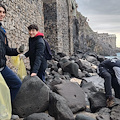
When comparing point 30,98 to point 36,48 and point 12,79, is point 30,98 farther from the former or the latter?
point 36,48

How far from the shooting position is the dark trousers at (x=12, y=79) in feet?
9.29

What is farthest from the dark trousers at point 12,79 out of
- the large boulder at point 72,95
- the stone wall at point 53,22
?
the stone wall at point 53,22

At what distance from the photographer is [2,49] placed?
2.68m

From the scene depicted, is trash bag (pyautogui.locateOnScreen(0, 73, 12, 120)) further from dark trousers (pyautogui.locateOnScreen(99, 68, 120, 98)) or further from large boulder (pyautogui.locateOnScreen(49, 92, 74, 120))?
dark trousers (pyautogui.locateOnScreen(99, 68, 120, 98))

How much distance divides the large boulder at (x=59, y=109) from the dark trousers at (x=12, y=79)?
0.76 m

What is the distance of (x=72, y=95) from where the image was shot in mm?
3969

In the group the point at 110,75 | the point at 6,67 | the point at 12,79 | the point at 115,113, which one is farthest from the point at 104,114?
the point at 6,67

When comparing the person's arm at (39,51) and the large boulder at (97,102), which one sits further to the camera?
the large boulder at (97,102)

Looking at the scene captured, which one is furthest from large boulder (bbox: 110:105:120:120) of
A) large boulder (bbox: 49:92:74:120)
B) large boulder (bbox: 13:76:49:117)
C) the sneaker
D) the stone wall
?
the stone wall

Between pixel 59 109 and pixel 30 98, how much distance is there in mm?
624

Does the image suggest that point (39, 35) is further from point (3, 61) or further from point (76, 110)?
point (76, 110)

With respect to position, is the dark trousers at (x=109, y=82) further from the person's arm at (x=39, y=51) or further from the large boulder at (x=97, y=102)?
the person's arm at (x=39, y=51)

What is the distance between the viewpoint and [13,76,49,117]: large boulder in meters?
3.27

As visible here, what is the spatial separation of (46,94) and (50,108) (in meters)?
0.30
